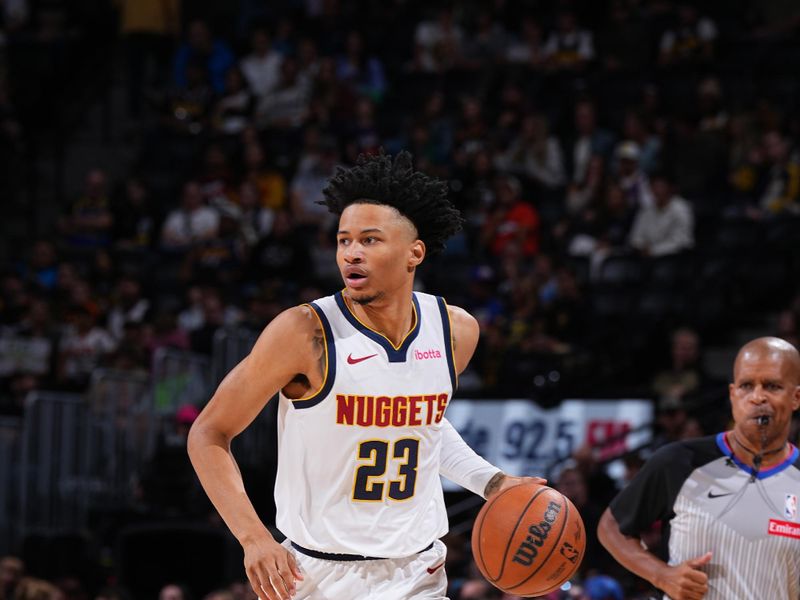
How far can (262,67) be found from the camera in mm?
16625

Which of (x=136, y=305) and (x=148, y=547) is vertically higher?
(x=136, y=305)

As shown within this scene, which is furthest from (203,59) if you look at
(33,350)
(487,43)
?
(33,350)

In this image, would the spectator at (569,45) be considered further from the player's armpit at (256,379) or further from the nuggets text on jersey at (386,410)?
the player's armpit at (256,379)

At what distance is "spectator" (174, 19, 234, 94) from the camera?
55.4 ft

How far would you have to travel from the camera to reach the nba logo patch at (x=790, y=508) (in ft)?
17.0

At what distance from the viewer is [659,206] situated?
12.4m

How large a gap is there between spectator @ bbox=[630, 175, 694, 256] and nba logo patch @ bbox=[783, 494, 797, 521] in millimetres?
6997

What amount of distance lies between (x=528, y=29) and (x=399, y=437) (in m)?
11.3

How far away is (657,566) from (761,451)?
60cm

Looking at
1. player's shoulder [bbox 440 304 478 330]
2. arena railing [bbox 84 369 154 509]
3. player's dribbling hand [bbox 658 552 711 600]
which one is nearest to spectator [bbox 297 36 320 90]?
arena railing [bbox 84 369 154 509]

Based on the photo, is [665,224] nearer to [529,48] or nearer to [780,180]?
[780,180]

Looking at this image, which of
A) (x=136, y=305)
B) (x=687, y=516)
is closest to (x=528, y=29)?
(x=136, y=305)

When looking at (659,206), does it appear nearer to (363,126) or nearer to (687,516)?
(363,126)

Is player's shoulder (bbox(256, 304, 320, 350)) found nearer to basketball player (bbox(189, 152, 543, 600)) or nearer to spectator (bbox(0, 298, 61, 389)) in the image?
basketball player (bbox(189, 152, 543, 600))
